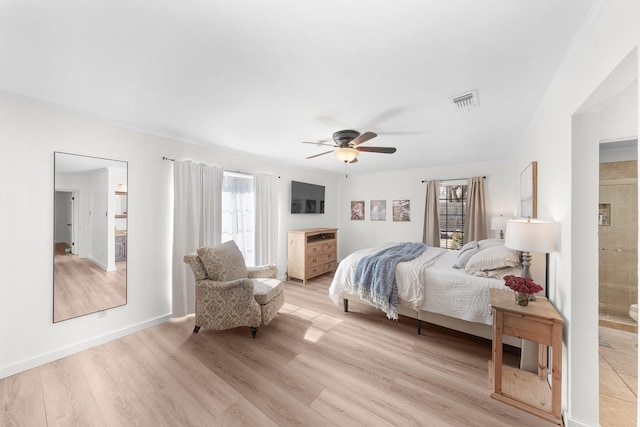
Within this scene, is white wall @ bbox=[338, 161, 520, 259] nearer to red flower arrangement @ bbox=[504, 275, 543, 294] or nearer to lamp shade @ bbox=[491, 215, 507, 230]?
lamp shade @ bbox=[491, 215, 507, 230]

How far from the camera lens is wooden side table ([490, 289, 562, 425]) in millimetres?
1638

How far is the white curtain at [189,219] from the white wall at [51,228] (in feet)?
0.36

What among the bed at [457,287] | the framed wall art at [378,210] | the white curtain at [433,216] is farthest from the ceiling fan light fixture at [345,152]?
the framed wall art at [378,210]

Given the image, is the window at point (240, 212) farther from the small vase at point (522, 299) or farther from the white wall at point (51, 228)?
the small vase at point (522, 299)

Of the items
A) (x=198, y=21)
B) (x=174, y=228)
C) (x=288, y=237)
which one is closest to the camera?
(x=198, y=21)

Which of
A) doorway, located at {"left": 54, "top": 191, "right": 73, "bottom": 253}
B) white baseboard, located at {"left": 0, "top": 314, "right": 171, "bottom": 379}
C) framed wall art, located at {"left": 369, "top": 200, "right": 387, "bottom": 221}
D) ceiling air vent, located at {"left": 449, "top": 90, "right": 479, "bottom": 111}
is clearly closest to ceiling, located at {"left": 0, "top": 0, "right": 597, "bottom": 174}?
ceiling air vent, located at {"left": 449, "top": 90, "right": 479, "bottom": 111}

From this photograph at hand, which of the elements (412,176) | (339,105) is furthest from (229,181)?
(412,176)

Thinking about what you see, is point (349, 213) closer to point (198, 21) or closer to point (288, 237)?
point (288, 237)

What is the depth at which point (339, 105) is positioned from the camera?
2234 millimetres

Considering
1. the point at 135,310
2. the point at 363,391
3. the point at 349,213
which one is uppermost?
the point at 349,213

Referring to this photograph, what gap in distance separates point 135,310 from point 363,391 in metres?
2.67

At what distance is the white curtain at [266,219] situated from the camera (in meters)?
4.32

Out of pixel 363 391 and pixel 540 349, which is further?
pixel 540 349

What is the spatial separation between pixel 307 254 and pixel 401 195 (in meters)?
2.63
